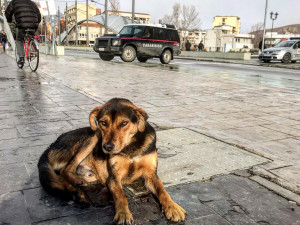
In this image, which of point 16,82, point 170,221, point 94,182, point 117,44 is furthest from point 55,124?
point 117,44

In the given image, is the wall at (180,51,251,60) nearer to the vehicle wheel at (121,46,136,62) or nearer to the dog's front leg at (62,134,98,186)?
the vehicle wheel at (121,46,136,62)

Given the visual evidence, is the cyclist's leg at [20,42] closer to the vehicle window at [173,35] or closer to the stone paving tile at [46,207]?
the stone paving tile at [46,207]

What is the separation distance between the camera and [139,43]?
61.8 feet

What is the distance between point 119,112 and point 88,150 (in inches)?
18.3

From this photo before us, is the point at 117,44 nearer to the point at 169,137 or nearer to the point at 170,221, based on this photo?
the point at 169,137

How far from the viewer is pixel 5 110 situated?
536 centimetres

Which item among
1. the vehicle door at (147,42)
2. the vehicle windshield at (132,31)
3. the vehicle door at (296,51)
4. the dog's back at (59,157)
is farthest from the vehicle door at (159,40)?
the dog's back at (59,157)

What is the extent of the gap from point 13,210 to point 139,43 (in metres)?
17.3

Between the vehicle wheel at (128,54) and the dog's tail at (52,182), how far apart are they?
1675 centimetres

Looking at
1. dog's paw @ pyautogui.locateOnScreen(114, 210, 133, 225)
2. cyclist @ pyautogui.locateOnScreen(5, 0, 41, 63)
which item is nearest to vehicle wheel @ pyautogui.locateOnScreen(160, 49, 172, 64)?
cyclist @ pyautogui.locateOnScreen(5, 0, 41, 63)

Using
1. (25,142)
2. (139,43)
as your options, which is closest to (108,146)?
(25,142)

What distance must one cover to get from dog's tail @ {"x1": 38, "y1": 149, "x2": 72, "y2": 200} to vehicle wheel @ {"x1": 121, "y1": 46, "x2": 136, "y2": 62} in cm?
1675

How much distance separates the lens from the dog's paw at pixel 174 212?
2.09 meters

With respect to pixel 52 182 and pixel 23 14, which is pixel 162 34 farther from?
pixel 52 182
